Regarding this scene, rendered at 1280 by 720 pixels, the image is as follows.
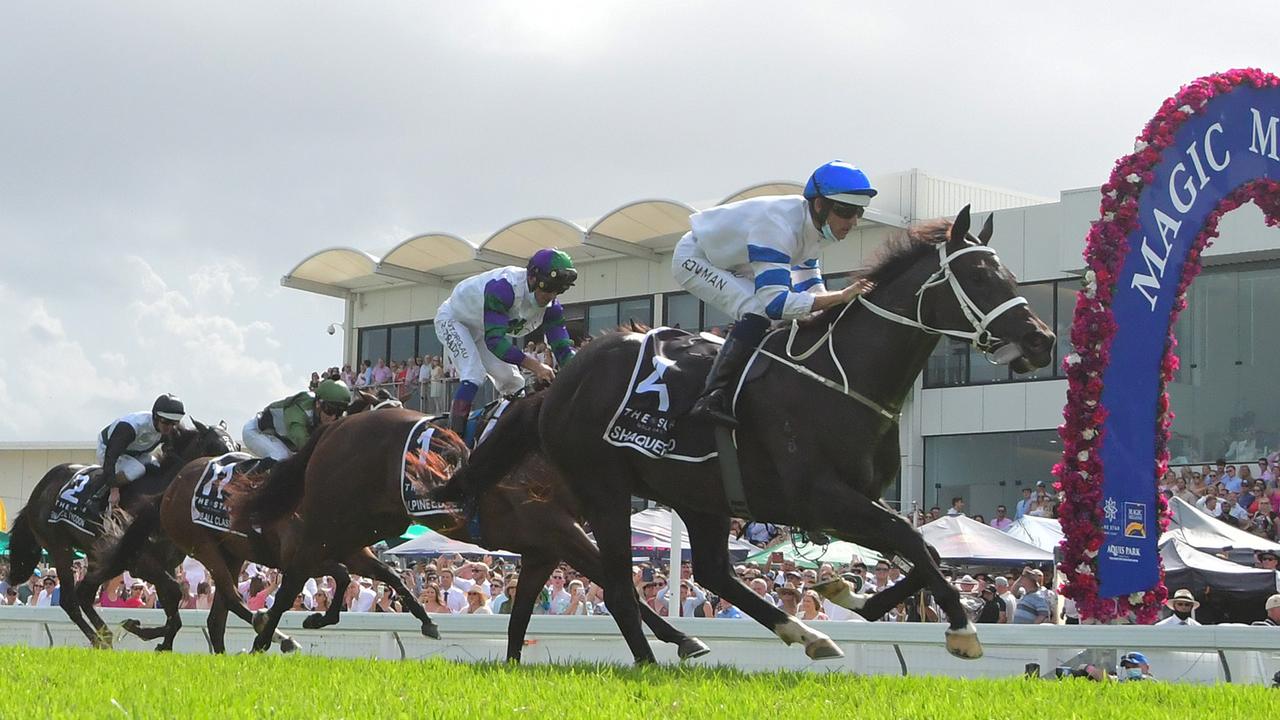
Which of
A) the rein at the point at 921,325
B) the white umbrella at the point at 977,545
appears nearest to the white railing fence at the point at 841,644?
the rein at the point at 921,325

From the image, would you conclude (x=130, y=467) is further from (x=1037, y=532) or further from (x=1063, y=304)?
(x=1063, y=304)

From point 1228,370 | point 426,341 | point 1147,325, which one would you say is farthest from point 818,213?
point 426,341

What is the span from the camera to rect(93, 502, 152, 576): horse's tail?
1169 centimetres

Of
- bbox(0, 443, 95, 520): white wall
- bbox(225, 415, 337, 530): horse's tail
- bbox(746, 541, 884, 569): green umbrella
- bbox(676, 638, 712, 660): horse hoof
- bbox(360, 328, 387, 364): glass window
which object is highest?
bbox(360, 328, 387, 364): glass window

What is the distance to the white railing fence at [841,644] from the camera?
7273mm

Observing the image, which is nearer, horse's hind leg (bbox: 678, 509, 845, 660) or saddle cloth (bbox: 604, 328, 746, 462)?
horse's hind leg (bbox: 678, 509, 845, 660)

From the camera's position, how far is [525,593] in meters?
8.50

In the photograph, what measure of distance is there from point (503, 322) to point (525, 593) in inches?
65.2

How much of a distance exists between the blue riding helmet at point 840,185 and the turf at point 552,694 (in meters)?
2.22

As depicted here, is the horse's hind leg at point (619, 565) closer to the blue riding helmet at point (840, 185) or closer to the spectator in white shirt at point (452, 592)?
the blue riding helmet at point (840, 185)

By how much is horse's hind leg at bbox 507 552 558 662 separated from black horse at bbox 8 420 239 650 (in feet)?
12.8

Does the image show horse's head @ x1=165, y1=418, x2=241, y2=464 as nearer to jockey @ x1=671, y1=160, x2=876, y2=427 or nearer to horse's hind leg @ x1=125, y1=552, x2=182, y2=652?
horse's hind leg @ x1=125, y1=552, x2=182, y2=652

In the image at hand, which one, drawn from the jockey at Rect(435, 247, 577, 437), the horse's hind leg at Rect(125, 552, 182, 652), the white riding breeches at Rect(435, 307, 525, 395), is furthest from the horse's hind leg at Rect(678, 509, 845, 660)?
the horse's hind leg at Rect(125, 552, 182, 652)

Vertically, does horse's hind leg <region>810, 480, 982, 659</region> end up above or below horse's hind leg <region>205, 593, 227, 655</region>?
above
